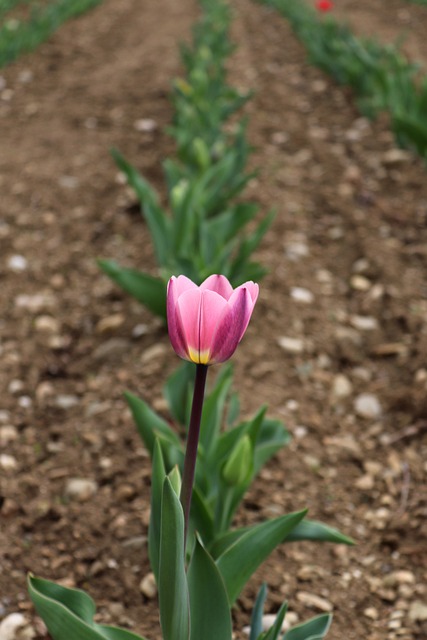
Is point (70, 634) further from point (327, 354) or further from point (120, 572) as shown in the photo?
point (327, 354)

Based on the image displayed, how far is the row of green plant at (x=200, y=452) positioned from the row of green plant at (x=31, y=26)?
316 cm

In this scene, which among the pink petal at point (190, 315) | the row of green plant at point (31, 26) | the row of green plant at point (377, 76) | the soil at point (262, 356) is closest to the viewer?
the pink petal at point (190, 315)

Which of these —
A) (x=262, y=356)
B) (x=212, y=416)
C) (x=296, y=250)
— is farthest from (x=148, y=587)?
(x=296, y=250)

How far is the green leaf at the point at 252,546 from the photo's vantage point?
135 centimetres

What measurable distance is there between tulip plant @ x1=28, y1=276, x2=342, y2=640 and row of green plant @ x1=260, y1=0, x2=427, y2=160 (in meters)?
2.65

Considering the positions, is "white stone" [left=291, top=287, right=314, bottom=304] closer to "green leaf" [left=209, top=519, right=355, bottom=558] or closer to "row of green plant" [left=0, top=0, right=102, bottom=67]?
"green leaf" [left=209, top=519, right=355, bottom=558]

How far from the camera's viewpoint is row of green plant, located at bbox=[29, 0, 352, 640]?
1047 mm

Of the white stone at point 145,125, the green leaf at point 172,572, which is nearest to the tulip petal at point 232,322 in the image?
the green leaf at point 172,572

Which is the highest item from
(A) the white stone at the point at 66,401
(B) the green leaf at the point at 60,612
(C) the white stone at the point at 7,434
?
(B) the green leaf at the point at 60,612

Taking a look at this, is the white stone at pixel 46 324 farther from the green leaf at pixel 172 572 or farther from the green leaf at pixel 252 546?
the green leaf at pixel 172 572

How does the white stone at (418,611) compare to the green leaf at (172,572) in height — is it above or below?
below

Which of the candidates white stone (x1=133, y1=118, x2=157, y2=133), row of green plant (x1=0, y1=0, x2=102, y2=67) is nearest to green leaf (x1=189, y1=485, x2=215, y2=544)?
white stone (x1=133, y1=118, x2=157, y2=133)

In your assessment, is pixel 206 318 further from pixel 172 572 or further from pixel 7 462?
pixel 7 462

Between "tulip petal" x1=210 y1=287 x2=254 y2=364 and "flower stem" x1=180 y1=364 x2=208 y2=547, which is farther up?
"tulip petal" x1=210 y1=287 x2=254 y2=364
